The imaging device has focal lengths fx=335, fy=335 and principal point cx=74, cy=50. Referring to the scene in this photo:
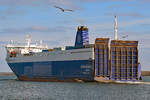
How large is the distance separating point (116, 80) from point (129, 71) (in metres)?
3.39

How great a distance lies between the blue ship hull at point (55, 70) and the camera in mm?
72406

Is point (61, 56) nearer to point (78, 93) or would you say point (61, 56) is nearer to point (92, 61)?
point (92, 61)

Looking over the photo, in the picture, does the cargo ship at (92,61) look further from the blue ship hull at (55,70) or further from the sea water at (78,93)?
the sea water at (78,93)

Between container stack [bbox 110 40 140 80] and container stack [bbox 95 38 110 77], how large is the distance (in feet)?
3.47

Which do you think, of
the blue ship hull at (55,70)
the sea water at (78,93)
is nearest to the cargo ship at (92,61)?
the blue ship hull at (55,70)

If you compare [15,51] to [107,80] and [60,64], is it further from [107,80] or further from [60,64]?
[107,80]

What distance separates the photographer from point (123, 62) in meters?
70.9

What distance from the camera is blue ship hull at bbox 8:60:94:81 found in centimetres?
7241

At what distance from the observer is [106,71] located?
70.7 m

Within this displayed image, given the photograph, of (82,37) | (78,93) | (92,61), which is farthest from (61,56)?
(78,93)

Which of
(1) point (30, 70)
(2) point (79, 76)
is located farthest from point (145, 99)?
(1) point (30, 70)

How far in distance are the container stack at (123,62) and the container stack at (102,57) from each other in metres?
1.06

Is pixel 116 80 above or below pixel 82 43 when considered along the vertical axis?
below

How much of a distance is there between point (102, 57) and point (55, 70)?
1432 cm
